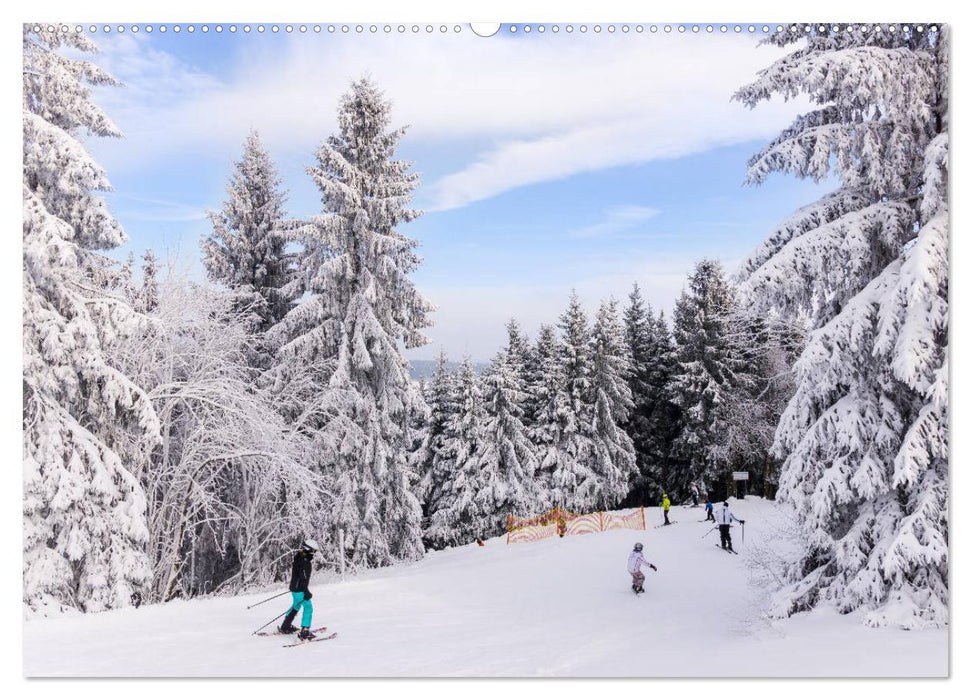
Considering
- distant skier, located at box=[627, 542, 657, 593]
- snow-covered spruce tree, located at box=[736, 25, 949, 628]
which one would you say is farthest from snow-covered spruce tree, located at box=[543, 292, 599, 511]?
snow-covered spruce tree, located at box=[736, 25, 949, 628]

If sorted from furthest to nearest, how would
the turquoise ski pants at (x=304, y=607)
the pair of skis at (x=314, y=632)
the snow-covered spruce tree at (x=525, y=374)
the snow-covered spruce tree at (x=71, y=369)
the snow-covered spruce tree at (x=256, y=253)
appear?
1. the snow-covered spruce tree at (x=525, y=374)
2. the snow-covered spruce tree at (x=256, y=253)
3. the turquoise ski pants at (x=304, y=607)
4. the pair of skis at (x=314, y=632)
5. the snow-covered spruce tree at (x=71, y=369)

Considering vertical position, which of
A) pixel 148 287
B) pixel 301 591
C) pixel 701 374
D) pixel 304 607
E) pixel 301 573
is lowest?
pixel 304 607

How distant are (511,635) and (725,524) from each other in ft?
27.5

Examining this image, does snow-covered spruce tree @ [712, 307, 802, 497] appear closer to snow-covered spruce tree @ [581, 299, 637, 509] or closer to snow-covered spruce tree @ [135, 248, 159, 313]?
snow-covered spruce tree @ [581, 299, 637, 509]

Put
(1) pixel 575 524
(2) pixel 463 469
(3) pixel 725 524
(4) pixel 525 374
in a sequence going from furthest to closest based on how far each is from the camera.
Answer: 1. (2) pixel 463 469
2. (4) pixel 525 374
3. (1) pixel 575 524
4. (3) pixel 725 524

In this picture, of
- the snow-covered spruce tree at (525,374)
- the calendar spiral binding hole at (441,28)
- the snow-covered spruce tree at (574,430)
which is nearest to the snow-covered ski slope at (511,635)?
the calendar spiral binding hole at (441,28)

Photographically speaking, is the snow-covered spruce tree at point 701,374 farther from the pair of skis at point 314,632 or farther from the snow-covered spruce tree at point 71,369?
the snow-covered spruce tree at point 71,369

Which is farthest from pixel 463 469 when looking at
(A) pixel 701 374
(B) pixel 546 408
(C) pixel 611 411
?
(A) pixel 701 374

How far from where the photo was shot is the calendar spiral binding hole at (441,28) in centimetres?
580

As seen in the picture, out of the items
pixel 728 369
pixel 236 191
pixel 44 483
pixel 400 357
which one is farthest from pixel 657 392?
pixel 44 483

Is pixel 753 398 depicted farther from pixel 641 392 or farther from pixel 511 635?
pixel 511 635

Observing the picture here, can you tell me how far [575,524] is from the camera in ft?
67.8

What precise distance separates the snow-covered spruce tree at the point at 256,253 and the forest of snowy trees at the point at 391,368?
7cm
